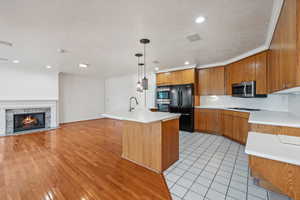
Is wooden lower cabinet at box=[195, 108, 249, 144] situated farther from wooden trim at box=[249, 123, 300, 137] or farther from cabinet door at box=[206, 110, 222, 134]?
wooden trim at box=[249, 123, 300, 137]

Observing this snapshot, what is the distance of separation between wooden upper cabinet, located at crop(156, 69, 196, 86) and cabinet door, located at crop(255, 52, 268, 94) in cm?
186

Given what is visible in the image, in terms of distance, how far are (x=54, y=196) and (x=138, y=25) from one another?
2.83 metres

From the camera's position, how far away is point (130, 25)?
7.13 feet

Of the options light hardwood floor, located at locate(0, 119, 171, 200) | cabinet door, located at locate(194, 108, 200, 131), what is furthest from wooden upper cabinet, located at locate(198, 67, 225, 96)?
light hardwood floor, located at locate(0, 119, 171, 200)

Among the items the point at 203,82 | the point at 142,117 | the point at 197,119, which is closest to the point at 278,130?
the point at 142,117

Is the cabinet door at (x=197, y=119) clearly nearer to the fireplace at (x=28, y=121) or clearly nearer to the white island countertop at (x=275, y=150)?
the white island countertop at (x=275, y=150)

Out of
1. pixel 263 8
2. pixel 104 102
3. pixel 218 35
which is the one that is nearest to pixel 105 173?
pixel 218 35

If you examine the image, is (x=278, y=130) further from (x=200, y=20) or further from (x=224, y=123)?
(x=224, y=123)

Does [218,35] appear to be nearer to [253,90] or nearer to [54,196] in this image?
[253,90]

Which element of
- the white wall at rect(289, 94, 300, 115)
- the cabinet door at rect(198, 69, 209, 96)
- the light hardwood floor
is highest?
the cabinet door at rect(198, 69, 209, 96)

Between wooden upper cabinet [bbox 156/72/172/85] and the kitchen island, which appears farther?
wooden upper cabinet [bbox 156/72/172/85]

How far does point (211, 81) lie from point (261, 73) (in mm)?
1617

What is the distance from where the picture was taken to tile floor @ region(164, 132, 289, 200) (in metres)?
1.74

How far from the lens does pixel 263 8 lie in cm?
178
